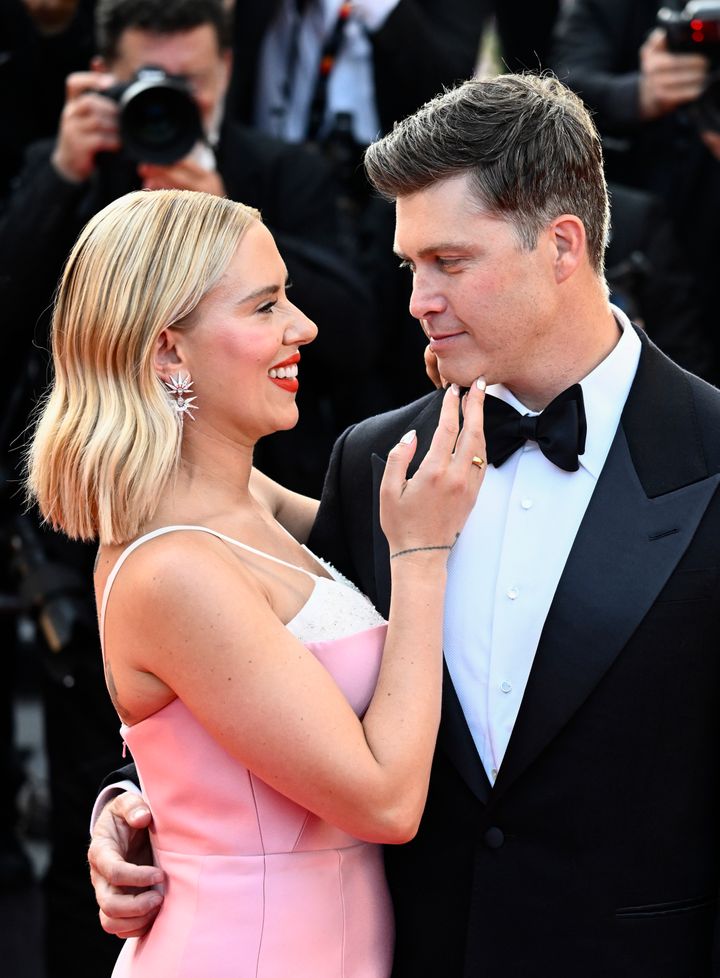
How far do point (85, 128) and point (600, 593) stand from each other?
2145 mm

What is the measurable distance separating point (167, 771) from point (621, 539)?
2.79ft

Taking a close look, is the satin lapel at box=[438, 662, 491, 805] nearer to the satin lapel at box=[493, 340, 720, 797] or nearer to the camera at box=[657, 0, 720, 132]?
the satin lapel at box=[493, 340, 720, 797]

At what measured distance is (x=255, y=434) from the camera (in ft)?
8.25

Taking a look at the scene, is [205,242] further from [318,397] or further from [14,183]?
[14,183]

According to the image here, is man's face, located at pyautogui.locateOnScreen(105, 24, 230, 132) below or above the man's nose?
above

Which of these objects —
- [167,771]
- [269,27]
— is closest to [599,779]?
[167,771]

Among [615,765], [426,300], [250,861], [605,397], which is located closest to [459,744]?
[615,765]

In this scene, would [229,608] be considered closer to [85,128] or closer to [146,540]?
[146,540]

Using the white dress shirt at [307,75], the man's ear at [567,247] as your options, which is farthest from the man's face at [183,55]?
the man's ear at [567,247]

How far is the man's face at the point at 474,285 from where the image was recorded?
2.36 metres

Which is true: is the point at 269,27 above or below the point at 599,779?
above

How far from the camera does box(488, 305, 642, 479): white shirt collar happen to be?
2367 mm

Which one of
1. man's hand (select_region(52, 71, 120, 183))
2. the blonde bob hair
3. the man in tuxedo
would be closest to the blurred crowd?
man's hand (select_region(52, 71, 120, 183))

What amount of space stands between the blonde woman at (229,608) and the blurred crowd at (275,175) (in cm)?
122
